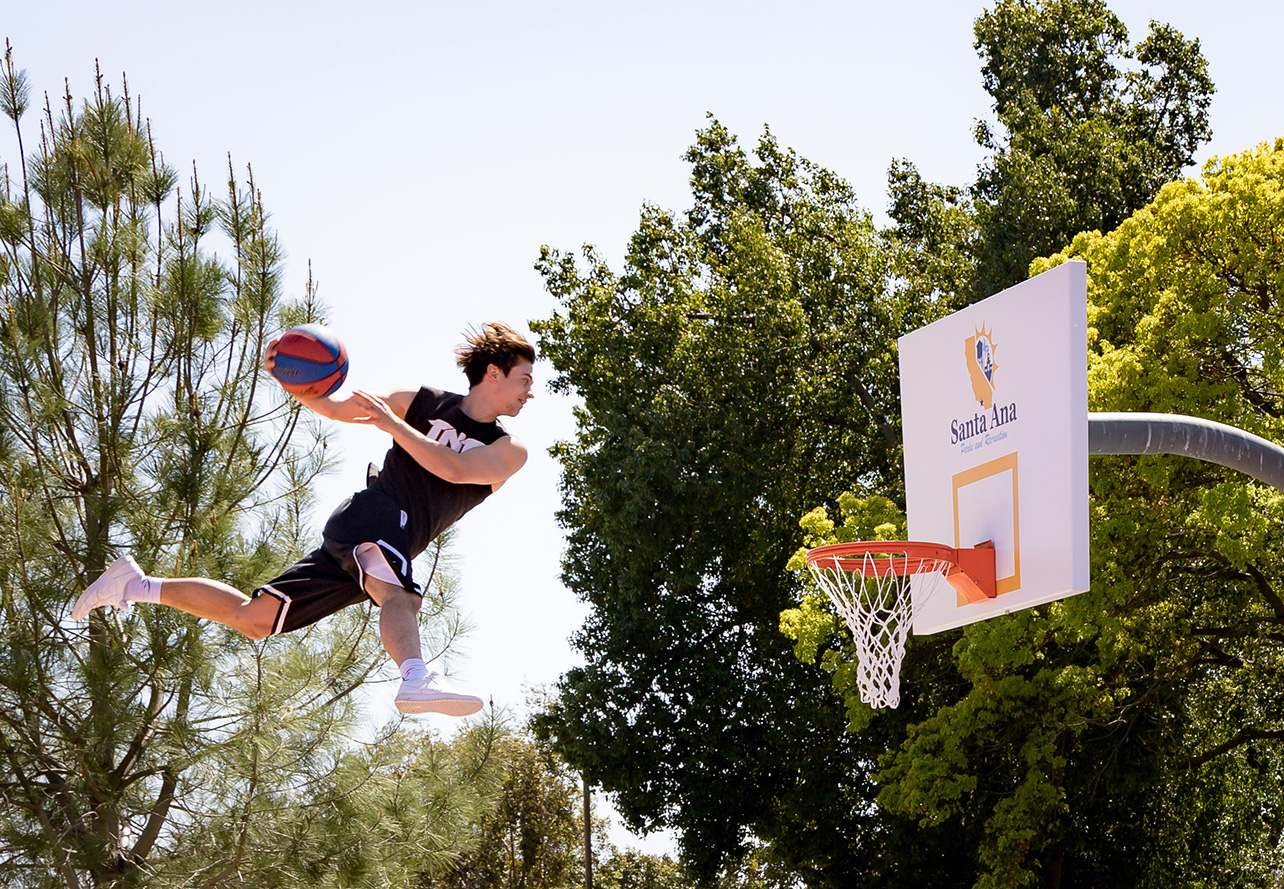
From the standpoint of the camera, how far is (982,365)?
8219 millimetres

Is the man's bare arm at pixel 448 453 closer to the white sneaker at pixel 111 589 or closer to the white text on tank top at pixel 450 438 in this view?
the white text on tank top at pixel 450 438

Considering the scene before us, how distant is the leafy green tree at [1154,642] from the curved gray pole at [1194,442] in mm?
7793

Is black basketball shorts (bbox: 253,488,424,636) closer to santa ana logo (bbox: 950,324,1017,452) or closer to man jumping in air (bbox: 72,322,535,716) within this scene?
man jumping in air (bbox: 72,322,535,716)

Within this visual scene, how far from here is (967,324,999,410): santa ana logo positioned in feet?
26.6

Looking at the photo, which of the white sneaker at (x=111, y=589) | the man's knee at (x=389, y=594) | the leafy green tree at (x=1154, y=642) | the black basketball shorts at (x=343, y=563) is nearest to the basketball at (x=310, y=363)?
the black basketball shorts at (x=343, y=563)

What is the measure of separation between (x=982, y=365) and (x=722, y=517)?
1435 cm

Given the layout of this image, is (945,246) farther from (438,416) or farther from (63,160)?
(438,416)

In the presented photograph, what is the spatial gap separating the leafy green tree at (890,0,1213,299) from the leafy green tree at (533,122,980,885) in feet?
5.61

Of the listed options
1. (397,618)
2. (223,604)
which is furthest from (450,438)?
(223,604)

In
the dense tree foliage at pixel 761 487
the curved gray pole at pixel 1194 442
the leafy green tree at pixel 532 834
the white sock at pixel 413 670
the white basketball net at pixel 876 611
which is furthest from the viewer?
the leafy green tree at pixel 532 834

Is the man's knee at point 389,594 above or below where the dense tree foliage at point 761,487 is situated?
below

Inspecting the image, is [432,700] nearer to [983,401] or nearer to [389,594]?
[389,594]

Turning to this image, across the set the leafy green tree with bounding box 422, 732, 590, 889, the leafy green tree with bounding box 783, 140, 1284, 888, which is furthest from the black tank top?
the leafy green tree with bounding box 422, 732, 590, 889

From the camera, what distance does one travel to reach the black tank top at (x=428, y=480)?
4621 mm
